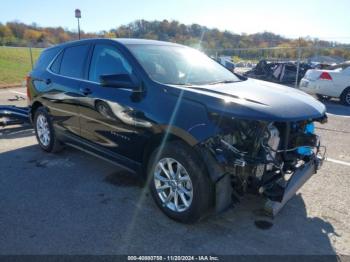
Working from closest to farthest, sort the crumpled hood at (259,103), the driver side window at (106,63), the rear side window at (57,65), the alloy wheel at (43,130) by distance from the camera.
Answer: the crumpled hood at (259,103), the driver side window at (106,63), the rear side window at (57,65), the alloy wheel at (43,130)

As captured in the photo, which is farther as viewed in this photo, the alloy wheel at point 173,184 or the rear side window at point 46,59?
the rear side window at point 46,59

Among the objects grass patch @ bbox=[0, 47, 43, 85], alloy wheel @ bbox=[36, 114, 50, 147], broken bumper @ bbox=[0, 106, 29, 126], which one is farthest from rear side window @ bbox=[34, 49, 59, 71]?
grass patch @ bbox=[0, 47, 43, 85]

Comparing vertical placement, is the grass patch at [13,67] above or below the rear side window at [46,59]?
below

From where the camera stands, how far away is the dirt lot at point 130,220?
2939mm

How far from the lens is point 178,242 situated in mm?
3002

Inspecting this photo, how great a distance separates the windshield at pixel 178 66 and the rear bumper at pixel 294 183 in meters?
1.39

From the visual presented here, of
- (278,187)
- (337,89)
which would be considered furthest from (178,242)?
(337,89)

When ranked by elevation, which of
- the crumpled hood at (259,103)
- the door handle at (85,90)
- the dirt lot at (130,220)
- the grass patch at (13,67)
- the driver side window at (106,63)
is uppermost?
the driver side window at (106,63)

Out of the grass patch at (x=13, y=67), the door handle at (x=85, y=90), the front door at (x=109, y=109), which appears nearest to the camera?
the front door at (x=109, y=109)

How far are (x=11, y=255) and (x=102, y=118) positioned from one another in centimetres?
178

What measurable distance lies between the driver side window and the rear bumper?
6.65ft

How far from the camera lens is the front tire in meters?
3.01

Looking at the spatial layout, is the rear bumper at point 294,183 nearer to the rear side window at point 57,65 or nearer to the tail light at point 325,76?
the rear side window at point 57,65

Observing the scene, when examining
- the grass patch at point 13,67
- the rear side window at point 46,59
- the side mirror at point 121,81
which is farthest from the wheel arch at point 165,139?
the grass patch at point 13,67
